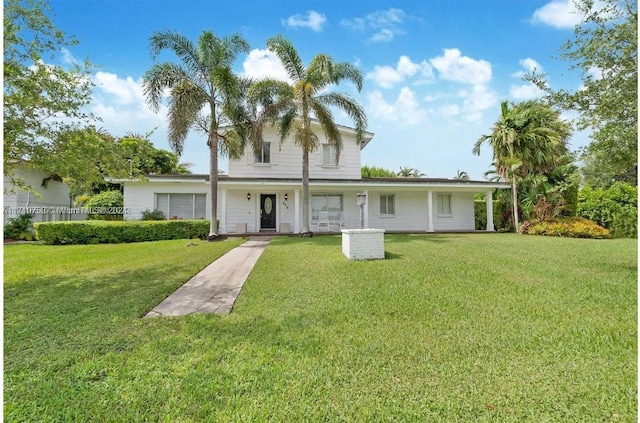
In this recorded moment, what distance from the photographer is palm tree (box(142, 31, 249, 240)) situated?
13570mm

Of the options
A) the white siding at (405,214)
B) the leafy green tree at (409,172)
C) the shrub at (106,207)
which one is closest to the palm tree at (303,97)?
the white siding at (405,214)

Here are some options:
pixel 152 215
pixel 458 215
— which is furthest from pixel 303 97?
pixel 458 215

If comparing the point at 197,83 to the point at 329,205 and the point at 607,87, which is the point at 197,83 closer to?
the point at 329,205

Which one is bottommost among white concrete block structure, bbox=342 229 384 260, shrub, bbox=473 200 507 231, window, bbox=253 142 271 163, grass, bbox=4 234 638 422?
grass, bbox=4 234 638 422

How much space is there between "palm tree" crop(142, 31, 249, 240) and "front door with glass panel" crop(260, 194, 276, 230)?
4261 mm

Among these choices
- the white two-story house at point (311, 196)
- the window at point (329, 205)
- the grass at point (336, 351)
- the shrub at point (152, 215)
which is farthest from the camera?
the window at point (329, 205)

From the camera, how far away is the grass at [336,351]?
2424 millimetres

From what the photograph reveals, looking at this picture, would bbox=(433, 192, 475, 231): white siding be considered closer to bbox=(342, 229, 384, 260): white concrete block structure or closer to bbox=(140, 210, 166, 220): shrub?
bbox=(342, 229, 384, 260): white concrete block structure

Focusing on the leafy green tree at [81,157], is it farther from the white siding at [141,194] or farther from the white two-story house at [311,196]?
the white siding at [141,194]

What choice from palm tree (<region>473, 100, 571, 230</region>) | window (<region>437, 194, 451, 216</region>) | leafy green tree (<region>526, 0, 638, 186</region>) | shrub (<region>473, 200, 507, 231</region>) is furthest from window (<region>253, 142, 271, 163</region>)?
leafy green tree (<region>526, 0, 638, 186</region>)

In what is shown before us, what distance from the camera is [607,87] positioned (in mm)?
6266

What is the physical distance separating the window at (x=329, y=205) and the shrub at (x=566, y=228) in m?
10.1

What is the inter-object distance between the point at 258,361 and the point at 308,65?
46.4ft

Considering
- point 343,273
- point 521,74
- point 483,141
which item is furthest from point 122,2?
point 483,141
